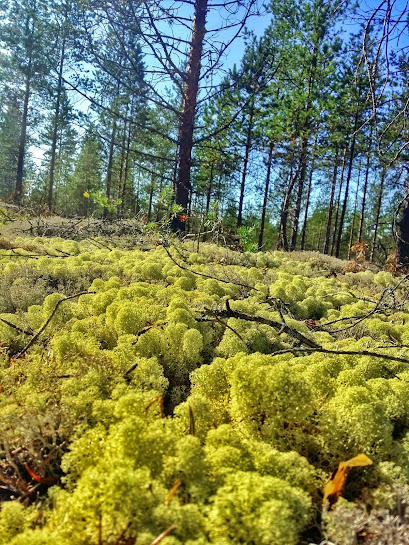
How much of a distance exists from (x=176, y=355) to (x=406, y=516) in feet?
3.58

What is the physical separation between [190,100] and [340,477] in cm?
670

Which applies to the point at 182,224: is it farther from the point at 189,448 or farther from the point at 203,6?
the point at 189,448

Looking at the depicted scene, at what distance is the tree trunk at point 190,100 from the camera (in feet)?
20.7

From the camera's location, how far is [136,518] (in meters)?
0.79

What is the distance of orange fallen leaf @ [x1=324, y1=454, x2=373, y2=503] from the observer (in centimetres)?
98

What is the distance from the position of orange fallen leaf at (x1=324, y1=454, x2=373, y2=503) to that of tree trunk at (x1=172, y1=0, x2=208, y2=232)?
18.1 feet

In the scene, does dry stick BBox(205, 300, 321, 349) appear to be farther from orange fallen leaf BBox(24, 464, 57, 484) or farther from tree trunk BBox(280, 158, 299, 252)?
tree trunk BBox(280, 158, 299, 252)

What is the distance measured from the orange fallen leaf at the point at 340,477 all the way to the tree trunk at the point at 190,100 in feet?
18.1

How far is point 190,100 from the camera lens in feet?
21.5

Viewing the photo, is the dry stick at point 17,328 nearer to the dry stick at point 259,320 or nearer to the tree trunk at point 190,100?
the dry stick at point 259,320

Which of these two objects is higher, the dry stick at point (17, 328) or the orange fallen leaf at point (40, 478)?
the dry stick at point (17, 328)

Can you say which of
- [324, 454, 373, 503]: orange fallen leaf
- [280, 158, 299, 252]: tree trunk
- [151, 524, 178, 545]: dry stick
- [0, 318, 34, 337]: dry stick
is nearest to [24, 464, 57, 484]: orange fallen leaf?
[151, 524, 178, 545]: dry stick

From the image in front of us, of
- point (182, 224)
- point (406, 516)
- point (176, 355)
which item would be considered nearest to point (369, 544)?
point (406, 516)

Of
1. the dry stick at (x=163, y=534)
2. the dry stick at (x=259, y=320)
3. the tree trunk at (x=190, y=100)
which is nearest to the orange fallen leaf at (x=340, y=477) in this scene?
the dry stick at (x=163, y=534)
